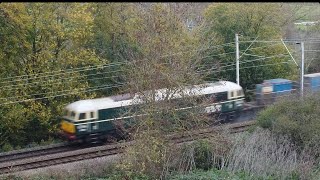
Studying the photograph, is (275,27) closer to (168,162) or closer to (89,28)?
(89,28)

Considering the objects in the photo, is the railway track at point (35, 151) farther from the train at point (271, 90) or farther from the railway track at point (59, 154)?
the train at point (271, 90)

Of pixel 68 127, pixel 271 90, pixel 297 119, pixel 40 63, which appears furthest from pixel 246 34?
pixel 68 127

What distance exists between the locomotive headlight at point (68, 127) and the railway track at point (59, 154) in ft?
2.36

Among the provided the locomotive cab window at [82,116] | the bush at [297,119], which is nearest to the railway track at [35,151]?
the locomotive cab window at [82,116]

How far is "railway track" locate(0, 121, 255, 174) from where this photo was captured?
576 inches

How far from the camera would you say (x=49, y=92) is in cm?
2041

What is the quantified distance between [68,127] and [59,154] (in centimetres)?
212

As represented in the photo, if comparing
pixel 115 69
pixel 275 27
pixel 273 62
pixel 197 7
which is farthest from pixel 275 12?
pixel 115 69

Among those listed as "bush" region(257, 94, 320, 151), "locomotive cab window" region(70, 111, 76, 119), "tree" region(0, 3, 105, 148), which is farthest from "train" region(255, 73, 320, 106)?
"locomotive cab window" region(70, 111, 76, 119)

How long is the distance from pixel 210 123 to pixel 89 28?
8772 mm

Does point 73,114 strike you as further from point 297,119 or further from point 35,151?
point 297,119

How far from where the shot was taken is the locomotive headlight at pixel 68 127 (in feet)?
59.2

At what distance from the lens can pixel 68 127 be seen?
18.4 meters

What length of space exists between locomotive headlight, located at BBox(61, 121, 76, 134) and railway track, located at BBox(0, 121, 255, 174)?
28.3 inches
